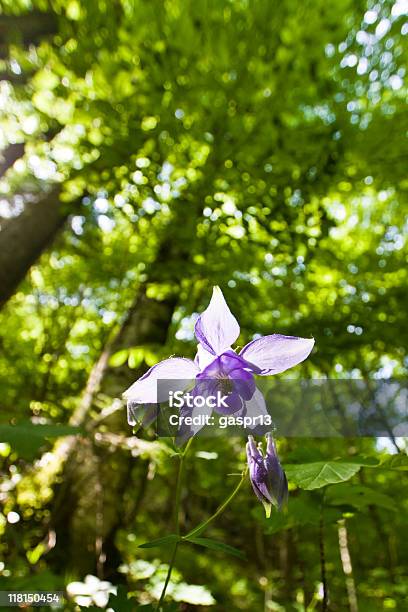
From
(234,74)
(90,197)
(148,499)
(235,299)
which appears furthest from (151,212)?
(148,499)

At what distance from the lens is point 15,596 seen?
84cm

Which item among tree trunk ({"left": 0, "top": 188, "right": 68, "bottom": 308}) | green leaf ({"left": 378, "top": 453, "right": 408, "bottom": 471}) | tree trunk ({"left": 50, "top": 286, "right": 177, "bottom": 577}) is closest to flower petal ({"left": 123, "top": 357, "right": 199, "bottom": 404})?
green leaf ({"left": 378, "top": 453, "right": 408, "bottom": 471})

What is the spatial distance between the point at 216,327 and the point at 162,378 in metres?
0.11

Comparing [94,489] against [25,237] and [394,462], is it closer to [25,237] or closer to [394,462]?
[394,462]

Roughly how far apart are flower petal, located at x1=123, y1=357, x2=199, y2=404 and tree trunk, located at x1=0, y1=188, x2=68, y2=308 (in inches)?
107

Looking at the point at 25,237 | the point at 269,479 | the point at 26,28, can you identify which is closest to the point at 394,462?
the point at 269,479

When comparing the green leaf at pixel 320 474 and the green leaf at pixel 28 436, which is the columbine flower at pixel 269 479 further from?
the green leaf at pixel 28 436

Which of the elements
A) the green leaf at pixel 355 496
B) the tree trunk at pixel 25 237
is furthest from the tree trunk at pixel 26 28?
the green leaf at pixel 355 496

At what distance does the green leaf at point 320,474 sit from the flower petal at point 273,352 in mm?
177

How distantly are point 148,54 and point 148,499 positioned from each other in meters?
4.32

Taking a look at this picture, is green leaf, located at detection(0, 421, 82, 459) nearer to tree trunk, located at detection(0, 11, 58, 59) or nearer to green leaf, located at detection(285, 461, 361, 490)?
green leaf, located at detection(285, 461, 361, 490)

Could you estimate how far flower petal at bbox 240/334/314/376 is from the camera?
0.59m

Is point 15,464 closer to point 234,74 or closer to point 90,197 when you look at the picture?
point 90,197

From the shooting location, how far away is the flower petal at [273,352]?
586mm
